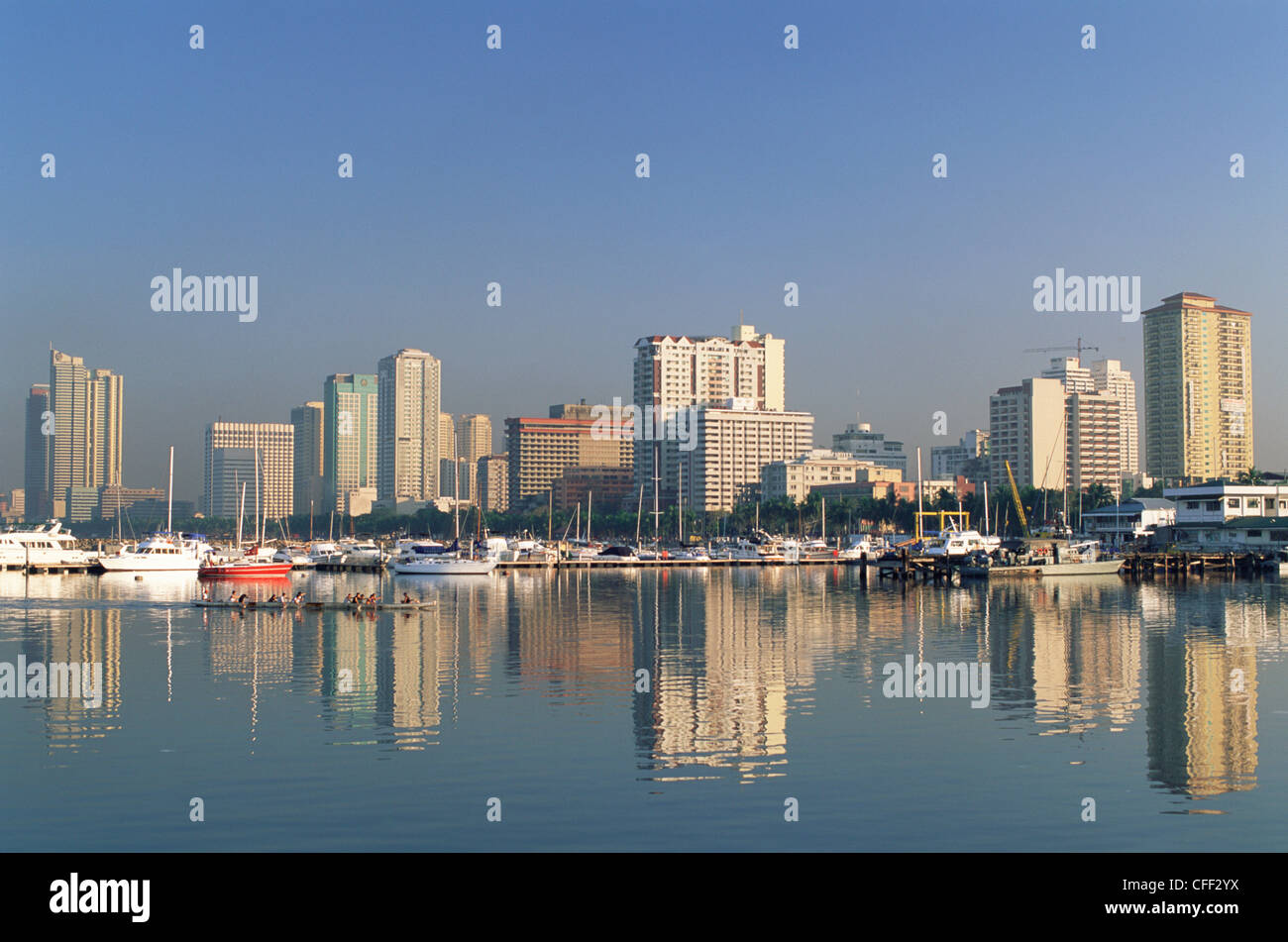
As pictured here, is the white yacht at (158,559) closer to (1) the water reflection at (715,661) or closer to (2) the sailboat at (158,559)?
(2) the sailboat at (158,559)

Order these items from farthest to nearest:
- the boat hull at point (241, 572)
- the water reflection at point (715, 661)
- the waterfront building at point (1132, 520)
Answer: the waterfront building at point (1132, 520), the boat hull at point (241, 572), the water reflection at point (715, 661)

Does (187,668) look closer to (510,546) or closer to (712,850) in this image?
(712,850)

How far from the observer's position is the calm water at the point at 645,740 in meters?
24.1

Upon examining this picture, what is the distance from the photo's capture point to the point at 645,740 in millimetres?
32375

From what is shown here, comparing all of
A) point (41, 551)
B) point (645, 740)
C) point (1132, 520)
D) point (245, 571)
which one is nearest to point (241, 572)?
point (245, 571)

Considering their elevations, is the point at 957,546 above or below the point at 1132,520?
below

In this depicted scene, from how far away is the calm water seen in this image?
79.2 ft

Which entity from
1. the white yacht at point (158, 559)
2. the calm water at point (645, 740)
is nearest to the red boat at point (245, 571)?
the white yacht at point (158, 559)

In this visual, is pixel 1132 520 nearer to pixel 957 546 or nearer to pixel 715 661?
pixel 957 546

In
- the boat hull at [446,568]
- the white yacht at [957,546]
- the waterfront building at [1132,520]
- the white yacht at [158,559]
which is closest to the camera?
the white yacht at [957,546]

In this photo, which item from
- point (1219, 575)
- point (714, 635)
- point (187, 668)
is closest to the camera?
point (187, 668)
